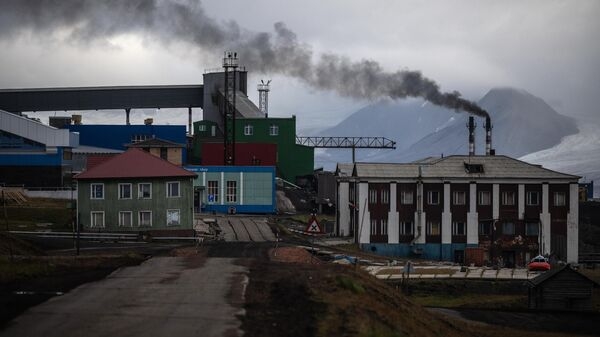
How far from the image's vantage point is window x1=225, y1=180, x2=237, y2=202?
77.8m

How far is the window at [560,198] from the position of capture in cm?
6975

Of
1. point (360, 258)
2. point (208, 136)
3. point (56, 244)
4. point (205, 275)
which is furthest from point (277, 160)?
point (205, 275)

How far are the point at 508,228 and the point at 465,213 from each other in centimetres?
311

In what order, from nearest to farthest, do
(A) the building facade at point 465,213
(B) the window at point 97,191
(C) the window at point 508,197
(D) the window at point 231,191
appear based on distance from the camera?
(B) the window at point 97,191 < (A) the building facade at point 465,213 < (C) the window at point 508,197 < (D) the window at point 231,191

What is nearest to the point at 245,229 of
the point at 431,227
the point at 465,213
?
the point at 431,227

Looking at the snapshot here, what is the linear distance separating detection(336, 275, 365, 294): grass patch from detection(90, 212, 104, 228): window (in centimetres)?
2942

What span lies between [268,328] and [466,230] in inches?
1860

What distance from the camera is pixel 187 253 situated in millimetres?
42844

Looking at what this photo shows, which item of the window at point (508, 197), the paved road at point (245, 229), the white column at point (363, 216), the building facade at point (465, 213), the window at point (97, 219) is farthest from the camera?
the window at point (508, 197)

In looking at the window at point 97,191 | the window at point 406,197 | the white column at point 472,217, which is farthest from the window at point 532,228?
the window at point 97,191

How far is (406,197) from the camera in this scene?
226ft

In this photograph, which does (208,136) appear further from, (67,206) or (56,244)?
(56,244)

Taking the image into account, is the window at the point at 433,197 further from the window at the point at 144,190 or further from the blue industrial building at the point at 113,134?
the blue industrial building at the point at 113,134

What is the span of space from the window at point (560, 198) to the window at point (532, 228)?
2131 mm
